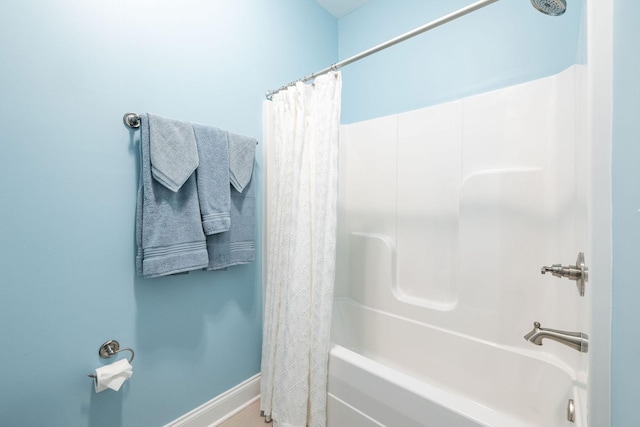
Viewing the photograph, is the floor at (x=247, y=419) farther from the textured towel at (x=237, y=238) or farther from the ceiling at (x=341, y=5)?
the ceiling at (x=341, y=5)

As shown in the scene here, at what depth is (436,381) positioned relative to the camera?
1482 millimetres

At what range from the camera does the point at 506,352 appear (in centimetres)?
131

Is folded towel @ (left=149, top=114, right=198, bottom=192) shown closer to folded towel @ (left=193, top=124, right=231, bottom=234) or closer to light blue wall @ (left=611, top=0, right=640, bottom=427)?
folded towel @ (left=193, top=124, right=231, bottom=234)

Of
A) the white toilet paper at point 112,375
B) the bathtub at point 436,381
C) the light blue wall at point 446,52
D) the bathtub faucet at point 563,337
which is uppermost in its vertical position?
the light blue wall at point 446,52

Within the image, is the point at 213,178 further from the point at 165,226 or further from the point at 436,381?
the point at 436,381

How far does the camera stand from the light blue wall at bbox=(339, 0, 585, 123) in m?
1.33

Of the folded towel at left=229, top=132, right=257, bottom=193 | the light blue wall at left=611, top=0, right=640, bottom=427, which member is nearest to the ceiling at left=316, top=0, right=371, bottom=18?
the folded towel at left=229, top=132, right=257, bottom=193

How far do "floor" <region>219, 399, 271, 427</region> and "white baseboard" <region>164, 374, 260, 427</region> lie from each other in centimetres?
2

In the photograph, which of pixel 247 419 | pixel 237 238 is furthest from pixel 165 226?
pixel 247 419

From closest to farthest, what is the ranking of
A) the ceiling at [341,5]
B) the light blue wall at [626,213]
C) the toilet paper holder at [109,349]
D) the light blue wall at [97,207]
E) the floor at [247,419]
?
the light blue wall at [626,213]
the light blue wall at [97,207]
the toilet paper holder at [109,349]
the floor at [247,419]
the ceiling at [341,5]

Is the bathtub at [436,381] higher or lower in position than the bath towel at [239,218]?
lower

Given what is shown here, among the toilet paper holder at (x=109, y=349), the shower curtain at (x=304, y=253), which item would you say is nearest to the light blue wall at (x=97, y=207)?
the toilet paper holder at (x=109, y=349)

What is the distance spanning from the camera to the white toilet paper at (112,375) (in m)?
1.00

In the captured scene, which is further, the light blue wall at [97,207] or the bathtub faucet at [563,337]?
the light blue wall at [97,207]
